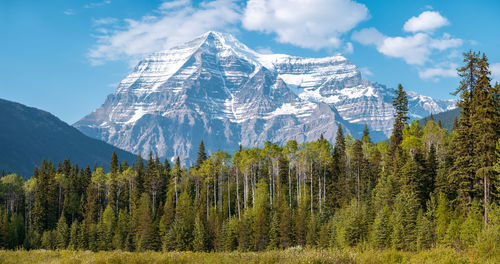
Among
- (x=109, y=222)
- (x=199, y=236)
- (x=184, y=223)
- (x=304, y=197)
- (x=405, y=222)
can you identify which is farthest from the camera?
(x=109, y=222)

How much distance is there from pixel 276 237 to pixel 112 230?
4140 centimetres

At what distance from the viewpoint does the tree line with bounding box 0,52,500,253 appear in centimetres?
4794

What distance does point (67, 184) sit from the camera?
120m

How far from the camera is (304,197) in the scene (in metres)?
92.1

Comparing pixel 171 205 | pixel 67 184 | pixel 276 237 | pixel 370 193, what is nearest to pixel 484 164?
pixel 370 193

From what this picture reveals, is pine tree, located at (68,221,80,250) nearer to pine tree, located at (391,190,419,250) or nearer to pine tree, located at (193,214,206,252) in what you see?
pine tree, located at (193,214,206,252)

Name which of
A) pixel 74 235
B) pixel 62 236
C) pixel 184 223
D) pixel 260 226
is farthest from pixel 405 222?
pixel 62 236

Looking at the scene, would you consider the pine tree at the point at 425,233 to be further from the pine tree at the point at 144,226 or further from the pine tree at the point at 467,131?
the pine tree at the point at 144,226

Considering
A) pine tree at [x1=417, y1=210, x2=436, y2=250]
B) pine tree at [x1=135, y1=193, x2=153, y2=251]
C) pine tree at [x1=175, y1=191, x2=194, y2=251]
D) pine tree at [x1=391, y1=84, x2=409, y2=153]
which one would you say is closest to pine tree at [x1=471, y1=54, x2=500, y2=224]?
pine tree at [x1=417, y1=210, x2=436, y2=250]

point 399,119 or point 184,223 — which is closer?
point 399,119

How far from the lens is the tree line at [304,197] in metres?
47.9

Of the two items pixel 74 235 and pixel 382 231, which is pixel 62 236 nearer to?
pixel 74 235

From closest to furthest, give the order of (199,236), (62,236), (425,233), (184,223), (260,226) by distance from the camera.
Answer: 1. (425,233)
2. (260,226)
3. (199,236)
4. (184,223)
5. (62,236)

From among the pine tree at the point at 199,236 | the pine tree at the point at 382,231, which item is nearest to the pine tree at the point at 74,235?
the pine tree at the point at 199,236
